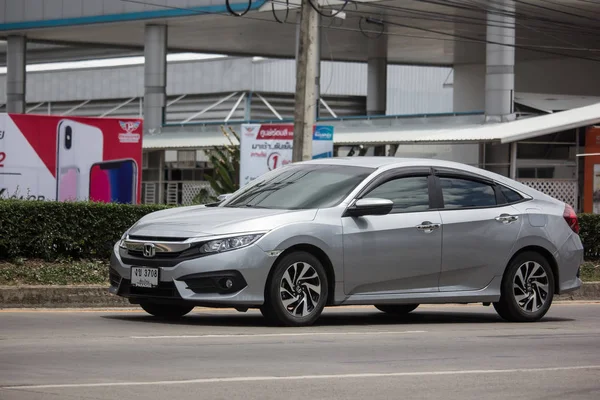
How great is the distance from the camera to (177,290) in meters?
10.8

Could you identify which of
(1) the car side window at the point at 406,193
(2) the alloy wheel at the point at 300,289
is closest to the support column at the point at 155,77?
(1) the car side window at the point at 406,193

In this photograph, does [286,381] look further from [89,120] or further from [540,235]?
[89,120]

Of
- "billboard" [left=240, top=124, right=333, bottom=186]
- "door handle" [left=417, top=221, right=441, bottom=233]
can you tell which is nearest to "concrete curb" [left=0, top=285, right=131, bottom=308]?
"door handle" [left=417, top=221, right=441, bottom=233]

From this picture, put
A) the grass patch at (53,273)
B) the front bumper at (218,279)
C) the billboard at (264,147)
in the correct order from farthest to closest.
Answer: the billboard at (264,147)
the grass patch at (53,273)
the front bumper at (218,279)

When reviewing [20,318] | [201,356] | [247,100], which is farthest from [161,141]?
[201,356]

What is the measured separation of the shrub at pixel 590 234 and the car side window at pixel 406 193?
28.6 ft

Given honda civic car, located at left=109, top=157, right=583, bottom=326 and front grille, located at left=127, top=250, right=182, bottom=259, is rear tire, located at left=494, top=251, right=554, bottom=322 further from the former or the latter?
front grille, located at left=127, top=250, right=182, bottom=259

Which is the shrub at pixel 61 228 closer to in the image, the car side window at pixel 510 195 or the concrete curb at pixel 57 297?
the concrete curb at pixel 57 297

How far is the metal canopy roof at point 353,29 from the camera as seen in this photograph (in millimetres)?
41750

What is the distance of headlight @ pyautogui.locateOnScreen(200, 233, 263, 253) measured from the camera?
1080 cm

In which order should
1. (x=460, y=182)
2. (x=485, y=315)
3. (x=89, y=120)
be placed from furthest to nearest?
1. (x=89, y=120)
2. (x=485, y=315)
3. (x=460, y=182)

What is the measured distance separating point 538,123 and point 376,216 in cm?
2367

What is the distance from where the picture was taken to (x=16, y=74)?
169ft

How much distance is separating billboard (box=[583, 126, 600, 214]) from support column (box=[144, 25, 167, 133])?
18.0m
